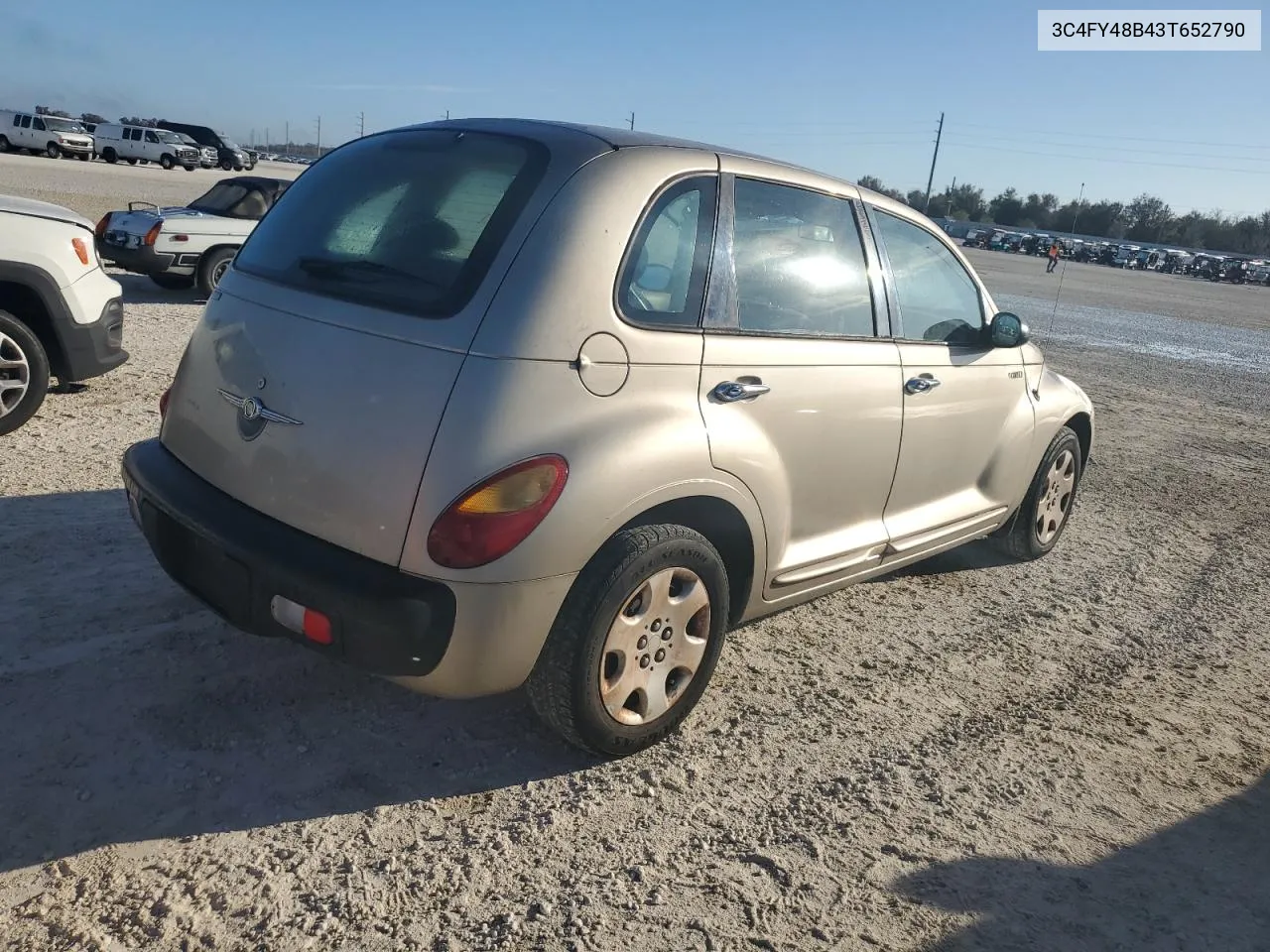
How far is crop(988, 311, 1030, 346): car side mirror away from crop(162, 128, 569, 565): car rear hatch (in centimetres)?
242

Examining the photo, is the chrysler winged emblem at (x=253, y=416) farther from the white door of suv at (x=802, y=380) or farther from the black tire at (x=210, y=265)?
the black tire at (x=210, y=265)

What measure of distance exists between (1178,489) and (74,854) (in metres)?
7.16

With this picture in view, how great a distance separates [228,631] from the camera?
3609 millimetres

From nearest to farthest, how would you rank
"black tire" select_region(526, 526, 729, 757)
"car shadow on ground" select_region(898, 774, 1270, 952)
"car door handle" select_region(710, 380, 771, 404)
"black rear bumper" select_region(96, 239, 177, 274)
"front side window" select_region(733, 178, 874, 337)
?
"car shadow on ground" select_region(898, 774, 1270, 952), "black tire" select_region(526, 526, 729, 757), "car door handle" select_region(710, 380, 771, 404), "front side window" select_region(733, 178, 874, 337), "black rear bumper" select_region(96, 239, 177, 274)

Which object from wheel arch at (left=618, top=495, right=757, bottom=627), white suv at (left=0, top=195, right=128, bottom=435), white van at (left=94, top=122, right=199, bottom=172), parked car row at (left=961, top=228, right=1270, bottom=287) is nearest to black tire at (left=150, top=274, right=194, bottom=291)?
white suv at (left=0, top=195, right=128, bottom=435)

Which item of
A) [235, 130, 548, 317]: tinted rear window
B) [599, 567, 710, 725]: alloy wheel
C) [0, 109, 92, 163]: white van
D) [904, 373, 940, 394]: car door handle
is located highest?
[0, 109, 92, 163]: white van

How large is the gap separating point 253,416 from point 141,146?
50.8 meters

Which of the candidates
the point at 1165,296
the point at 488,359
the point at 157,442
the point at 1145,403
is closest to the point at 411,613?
the point at 488,359

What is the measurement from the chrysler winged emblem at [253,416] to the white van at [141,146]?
164 feet

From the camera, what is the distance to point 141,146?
46156mm

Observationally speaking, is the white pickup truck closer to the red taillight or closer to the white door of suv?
the white door of suv

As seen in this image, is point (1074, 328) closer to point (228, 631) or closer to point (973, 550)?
point (973, 550)

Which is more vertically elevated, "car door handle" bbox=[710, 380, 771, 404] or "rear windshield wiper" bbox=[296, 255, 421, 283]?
"rear windshield wiper" bbox=[296, 255, 421, 283]

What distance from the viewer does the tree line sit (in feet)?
364
